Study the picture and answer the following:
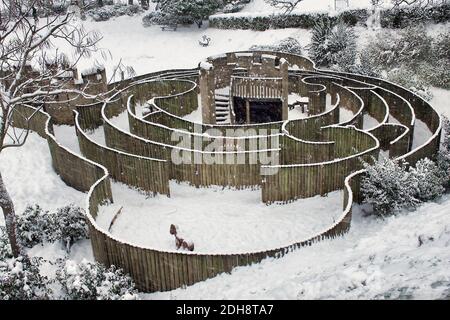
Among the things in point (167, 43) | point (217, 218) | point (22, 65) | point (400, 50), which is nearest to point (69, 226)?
point (217, 218)

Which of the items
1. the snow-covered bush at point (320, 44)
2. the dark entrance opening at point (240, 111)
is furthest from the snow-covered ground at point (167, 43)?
the dark entrance opening at point (240, 111)

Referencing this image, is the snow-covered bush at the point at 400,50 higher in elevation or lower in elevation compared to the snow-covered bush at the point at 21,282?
higher

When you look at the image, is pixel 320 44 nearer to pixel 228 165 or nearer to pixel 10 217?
pixel 228 165

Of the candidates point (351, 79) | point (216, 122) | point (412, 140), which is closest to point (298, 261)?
point (412, 140)

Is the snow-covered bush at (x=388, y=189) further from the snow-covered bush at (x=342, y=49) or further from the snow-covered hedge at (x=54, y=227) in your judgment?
the snow-covered bush at (x=342, y=49)

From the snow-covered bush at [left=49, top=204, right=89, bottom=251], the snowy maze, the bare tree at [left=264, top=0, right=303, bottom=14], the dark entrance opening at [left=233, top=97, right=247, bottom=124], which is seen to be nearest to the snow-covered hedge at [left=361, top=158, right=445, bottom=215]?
the snowy maze

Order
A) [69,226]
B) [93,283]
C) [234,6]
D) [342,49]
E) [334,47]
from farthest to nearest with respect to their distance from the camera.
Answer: [234,6]
[334,47]
[342,49]
[69,226]
[93,283]
